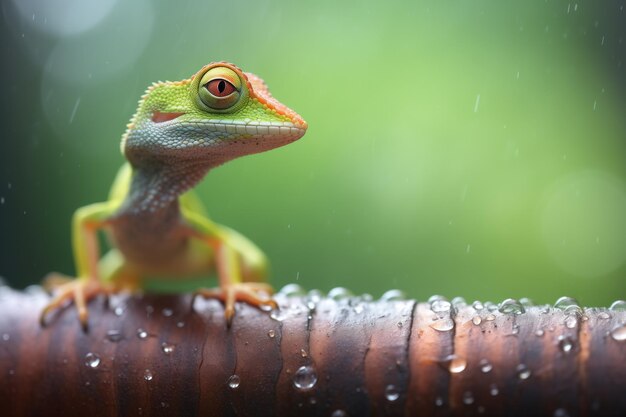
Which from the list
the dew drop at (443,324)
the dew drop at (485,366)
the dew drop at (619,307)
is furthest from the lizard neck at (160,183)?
the dew drop at (619,307)

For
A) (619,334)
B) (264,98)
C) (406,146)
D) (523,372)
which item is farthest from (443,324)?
(406,146)

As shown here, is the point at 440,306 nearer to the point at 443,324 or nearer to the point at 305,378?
the point at 443,324

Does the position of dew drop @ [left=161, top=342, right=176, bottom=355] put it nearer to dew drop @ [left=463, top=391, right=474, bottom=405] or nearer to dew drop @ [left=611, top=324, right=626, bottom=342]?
Answer: dew drop @ [left=463, top=391, right=474, bottom=405]

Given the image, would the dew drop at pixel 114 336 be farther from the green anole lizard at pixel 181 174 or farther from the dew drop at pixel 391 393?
the dew drop at pixel 391 393

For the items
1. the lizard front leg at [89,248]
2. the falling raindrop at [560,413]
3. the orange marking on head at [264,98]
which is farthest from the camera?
the lizard front leg at [89,248]

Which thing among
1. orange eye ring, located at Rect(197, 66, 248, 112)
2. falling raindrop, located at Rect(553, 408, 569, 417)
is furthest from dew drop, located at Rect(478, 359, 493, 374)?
orange eye ring, located at Rect(197, 66, 248, 112)

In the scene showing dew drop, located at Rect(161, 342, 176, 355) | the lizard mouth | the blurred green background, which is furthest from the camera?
the blurred green background

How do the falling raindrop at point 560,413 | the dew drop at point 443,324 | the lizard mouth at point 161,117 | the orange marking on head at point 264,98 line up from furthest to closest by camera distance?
1. the lizard mouth at point 161,117
2. the orange marking on head at point 264,98
3. the dew drop at point 443,324
4. the falling raindrop at point 560,413

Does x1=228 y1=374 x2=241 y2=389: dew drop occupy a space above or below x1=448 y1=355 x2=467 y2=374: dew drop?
below
